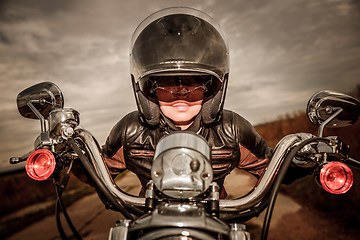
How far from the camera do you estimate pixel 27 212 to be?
7.50 m

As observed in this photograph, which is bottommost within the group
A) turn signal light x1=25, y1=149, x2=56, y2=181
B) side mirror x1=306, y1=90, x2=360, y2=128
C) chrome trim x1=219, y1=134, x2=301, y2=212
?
chrome trim x1=219, y1=134, x2=301, y2=212

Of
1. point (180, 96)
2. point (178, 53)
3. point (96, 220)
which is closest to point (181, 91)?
point (180, 96)

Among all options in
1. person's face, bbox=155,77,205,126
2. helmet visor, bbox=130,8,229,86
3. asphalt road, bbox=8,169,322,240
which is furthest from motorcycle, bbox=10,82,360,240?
asphalt road, bbox=8,169,322,240

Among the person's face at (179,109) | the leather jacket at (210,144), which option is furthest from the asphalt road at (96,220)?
the person's face at (179,109)

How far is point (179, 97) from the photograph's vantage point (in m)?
1.72

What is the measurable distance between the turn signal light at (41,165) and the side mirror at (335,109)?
48.9 inches

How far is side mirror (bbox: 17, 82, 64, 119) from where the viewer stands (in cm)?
132

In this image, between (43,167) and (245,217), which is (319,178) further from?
(43,167)

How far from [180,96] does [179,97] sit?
1 cm

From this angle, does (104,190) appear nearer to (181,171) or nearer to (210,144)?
(181,171)

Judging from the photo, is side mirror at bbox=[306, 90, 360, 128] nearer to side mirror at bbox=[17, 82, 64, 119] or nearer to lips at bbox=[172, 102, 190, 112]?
lips at bbox=[172, 102, 190, 112]

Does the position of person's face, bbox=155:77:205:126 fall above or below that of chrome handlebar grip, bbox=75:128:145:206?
above

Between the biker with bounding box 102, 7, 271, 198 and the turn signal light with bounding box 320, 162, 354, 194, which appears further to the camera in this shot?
the biker with bounding box 102, 7, 271, 198

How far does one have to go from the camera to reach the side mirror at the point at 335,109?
4.08 feet
